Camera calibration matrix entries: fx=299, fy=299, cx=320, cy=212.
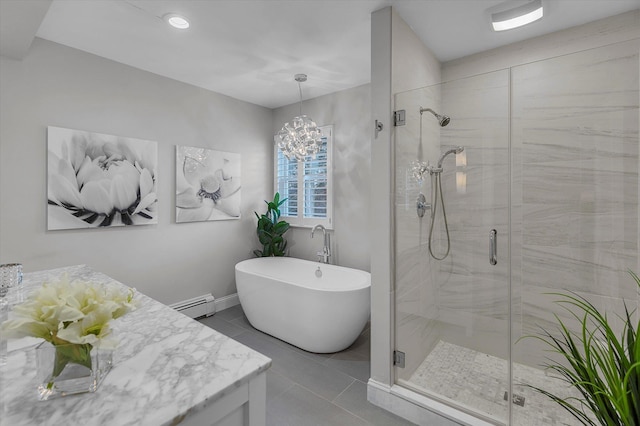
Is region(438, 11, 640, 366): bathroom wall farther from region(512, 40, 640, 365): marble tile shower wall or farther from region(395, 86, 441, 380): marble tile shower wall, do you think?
region(395, 86, 441, 380): marble tile shower wall

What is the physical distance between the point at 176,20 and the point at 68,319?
88.7 inches

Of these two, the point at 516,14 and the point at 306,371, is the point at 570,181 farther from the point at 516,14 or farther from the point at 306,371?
the point at 306,371

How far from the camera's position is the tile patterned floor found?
191 centimetres

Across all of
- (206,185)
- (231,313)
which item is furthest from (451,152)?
(231,313)

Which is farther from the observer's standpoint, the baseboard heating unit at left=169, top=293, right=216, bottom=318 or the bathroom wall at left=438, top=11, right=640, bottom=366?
the baseboard heating unit at left=169, top=293, right=216, bottom=318

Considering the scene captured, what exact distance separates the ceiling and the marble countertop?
1.93 meters

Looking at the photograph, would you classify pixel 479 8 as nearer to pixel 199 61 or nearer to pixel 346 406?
pixel 199 61

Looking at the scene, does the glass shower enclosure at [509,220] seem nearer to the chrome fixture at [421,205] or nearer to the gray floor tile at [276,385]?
the chrome fixture at [421,205]

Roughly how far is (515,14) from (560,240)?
5.05ft

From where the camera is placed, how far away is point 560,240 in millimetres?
2027

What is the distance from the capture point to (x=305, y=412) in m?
1.96

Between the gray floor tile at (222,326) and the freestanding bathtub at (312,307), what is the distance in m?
0.18

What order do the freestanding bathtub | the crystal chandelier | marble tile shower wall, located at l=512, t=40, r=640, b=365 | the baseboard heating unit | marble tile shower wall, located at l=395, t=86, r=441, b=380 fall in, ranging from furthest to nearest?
the baseboard heating unit → the crystal chandelier → the freestanding bathtub → marble tile shower wall, located at l=395, t=86, r=441, b=380 → marble tile shower wall, located at l=512, t=40, r=640, b=365

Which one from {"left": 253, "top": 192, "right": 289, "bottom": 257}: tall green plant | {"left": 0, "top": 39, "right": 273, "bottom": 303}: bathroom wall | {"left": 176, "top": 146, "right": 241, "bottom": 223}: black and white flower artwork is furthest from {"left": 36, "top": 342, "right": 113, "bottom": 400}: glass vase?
{"left": 253, "top": 192, "right": 289, "bottom": 257}: tall green plant
